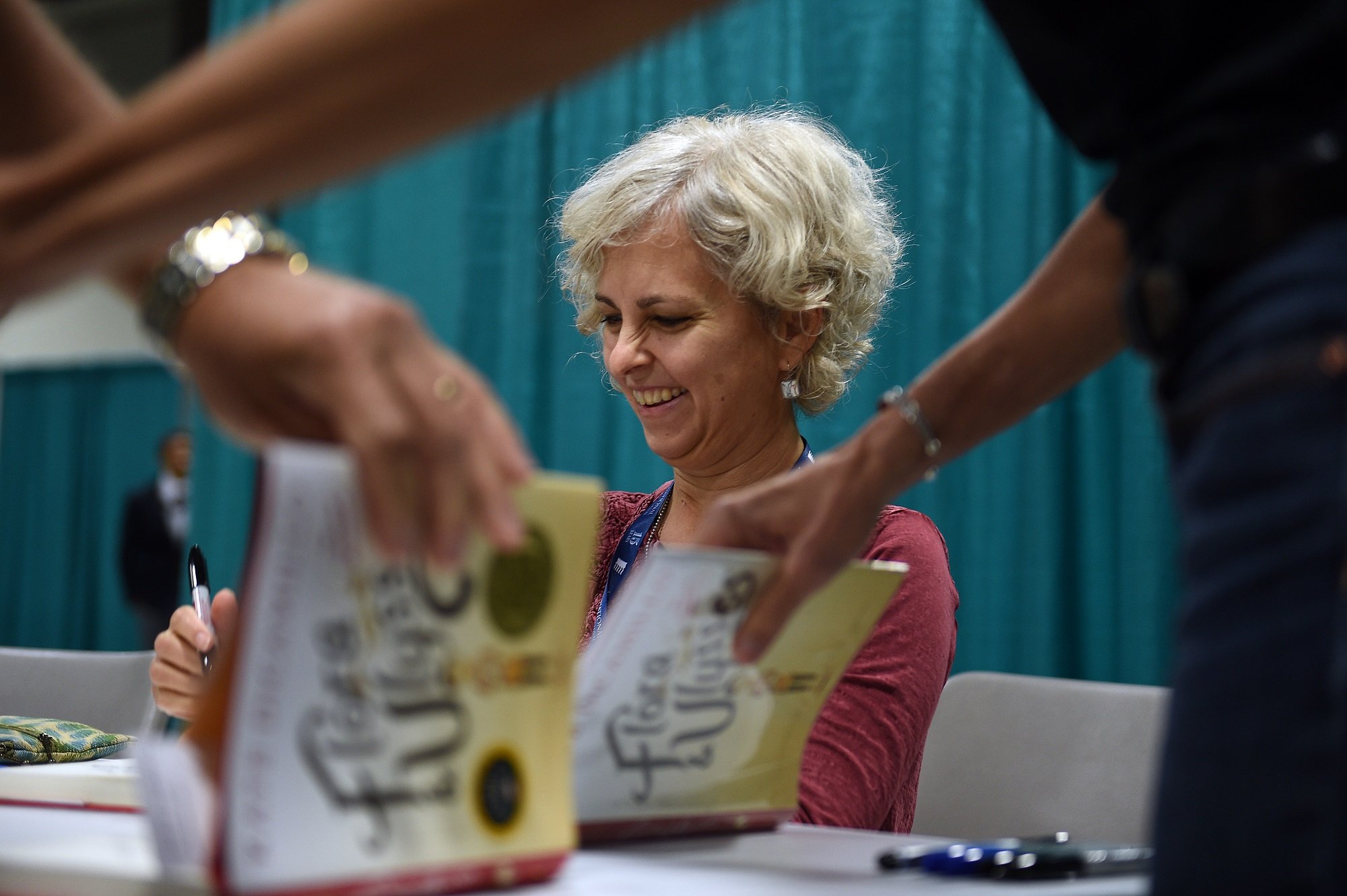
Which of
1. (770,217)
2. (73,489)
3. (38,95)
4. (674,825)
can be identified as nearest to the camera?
(38,95)

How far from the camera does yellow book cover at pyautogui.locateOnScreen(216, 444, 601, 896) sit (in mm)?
470

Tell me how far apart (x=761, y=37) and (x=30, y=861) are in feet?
8.60

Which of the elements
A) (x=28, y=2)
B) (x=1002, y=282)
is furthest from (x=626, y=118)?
(x=28, y=2)

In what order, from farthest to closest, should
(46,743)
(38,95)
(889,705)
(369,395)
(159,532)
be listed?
1. (159,532)
2. (889,705)
3. (46,743)
4. (38,95)
5. (369,395)

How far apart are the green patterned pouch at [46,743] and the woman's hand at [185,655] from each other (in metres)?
0.09

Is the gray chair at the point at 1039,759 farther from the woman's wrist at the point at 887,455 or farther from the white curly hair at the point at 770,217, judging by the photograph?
the woman's wrist at the point at 887,455

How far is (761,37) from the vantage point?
2.88m

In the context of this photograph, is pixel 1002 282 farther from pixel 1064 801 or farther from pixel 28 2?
pixel 28 2

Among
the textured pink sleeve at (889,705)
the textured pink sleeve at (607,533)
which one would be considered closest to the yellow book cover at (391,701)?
the textured pink sleeve at (889,705)

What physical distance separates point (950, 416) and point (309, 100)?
19.5 inches

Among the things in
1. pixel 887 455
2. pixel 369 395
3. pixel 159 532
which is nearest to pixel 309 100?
pixel 369 395

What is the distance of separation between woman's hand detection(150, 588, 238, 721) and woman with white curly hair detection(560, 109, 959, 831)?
49cm

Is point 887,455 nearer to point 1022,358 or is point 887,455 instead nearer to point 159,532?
point 1022,358

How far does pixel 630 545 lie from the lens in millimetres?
1764
